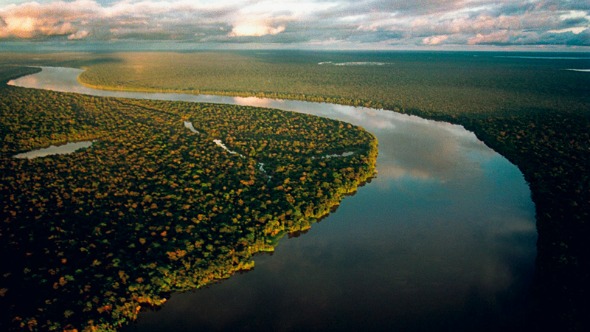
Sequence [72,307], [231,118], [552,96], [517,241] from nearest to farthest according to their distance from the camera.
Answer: [72,307] < [517,241] < [231,118] < [552,96]

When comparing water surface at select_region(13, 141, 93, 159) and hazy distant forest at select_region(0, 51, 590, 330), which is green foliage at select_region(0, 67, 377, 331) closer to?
hazy distant forest at select_region(0, 51, 590, 330)

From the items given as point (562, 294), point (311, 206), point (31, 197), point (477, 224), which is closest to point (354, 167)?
point (311, 206)

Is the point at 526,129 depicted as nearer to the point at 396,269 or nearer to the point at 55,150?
the point at 396,269

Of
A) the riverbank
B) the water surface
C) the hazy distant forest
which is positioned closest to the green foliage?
the hazy distant forest

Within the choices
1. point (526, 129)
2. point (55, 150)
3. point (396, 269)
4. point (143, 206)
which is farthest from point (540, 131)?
point (55, 150)

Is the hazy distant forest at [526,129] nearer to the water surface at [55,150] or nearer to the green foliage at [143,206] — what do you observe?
the green foliage at [143,206]

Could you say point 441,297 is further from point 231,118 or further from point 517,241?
point 231,118
